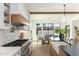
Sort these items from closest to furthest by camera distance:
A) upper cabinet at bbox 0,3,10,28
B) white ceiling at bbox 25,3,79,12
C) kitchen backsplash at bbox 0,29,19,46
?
upper cabinet at bbox 0,3,10,28 < kitchen backsplash at bbox 0,29,19,46 < white ceiling at bbox 25,3,79,12

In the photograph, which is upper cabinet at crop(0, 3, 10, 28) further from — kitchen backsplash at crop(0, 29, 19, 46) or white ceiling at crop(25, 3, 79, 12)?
white ceiling at crop(25, 3, 79, 12)

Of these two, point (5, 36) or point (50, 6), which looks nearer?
point (5, 36)

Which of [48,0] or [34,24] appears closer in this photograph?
[48,0]

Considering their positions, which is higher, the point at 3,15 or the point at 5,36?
the point at 3,15

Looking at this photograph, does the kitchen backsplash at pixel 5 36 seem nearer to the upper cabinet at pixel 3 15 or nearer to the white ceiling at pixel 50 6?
the upper cabinet at pixel 3 15

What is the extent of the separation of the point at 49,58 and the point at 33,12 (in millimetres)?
6816

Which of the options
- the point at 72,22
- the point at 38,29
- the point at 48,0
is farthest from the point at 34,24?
the point at 48,0

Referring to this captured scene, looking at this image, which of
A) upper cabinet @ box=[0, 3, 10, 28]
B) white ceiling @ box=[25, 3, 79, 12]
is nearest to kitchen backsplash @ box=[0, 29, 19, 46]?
upper cabinet @ box=[0, 3, 10, 28]

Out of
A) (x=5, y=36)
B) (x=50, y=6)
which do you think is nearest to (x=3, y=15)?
(x=5, y=36)

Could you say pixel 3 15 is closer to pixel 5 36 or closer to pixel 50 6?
pixel 5 36

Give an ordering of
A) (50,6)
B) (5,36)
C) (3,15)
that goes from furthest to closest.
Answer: (50,6) < (5,36) < (3,15)

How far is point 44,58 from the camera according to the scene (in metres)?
1.35

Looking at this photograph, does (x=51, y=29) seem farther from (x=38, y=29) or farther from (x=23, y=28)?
(x=23, y=28)

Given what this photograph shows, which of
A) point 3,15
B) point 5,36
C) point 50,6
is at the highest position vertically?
point 50,6
